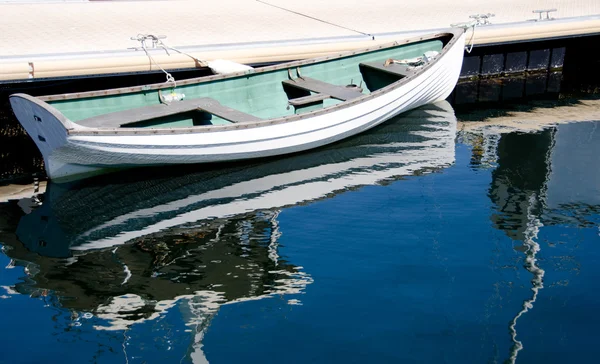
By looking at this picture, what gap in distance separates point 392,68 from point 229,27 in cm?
723

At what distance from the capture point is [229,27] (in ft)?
92.7

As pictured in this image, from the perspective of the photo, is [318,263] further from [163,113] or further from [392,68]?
[392,68]

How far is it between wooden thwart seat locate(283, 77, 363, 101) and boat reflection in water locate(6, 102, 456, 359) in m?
1.44

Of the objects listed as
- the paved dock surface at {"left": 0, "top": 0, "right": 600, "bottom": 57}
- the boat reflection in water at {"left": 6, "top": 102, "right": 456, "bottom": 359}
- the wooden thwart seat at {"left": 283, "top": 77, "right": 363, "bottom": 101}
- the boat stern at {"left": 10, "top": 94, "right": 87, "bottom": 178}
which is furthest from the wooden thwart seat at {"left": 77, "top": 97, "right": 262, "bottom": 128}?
the paved dock surface at {"left": 0, "top": 0, "right": 600, "bottom": 57}

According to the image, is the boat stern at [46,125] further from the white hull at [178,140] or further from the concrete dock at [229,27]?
the concrete dock at [229,27]

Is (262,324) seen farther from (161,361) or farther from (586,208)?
(586,208)

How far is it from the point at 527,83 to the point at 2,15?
21.8 metres

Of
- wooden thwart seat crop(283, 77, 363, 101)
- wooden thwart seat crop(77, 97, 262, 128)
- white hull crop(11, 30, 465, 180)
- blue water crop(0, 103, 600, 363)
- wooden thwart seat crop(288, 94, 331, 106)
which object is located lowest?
blue water crop(0, 103, 600, 363)

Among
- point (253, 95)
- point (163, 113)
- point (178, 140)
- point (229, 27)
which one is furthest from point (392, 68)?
point (178, 140)

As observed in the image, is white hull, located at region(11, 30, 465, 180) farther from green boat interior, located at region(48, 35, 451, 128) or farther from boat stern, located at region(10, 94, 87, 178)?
green boat interior, located at region(48, 35, 451, 128)

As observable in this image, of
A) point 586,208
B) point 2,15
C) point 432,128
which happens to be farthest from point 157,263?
point 2,15

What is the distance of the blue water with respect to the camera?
40.8 ft

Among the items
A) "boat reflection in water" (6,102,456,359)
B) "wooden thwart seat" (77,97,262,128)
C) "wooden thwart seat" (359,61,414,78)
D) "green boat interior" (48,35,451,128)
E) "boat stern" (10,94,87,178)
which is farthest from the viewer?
"wooden thwart seat" (359,61,414,78)

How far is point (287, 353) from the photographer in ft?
39.8
